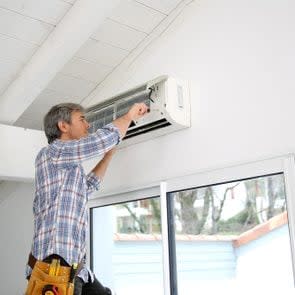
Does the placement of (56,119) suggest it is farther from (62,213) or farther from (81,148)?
(62,213)

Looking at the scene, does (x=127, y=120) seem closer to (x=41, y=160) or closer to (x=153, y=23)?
(x=41, y=160)

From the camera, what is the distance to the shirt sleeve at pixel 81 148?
1560 mm

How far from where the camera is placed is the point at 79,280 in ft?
5.14

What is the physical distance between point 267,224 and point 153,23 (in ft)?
4.14

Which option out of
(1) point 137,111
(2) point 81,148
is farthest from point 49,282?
(1) point 137,111

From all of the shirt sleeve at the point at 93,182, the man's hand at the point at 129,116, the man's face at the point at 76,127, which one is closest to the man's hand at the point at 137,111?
the man's hand at the point at 129,116

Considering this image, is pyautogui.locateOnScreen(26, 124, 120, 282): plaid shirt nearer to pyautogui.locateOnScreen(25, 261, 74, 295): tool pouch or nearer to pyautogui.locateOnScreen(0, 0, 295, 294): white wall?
pyautogui.locateOnScreen(25, 261, 74, 295): tool pouch

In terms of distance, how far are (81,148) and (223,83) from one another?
2.52 ft

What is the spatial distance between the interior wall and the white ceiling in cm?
15

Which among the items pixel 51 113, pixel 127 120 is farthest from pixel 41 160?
pixel 127 120

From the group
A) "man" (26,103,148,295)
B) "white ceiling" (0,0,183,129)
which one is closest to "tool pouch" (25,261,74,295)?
"man" (26,103,148,295)

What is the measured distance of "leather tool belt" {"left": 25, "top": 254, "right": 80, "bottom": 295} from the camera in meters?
1.40

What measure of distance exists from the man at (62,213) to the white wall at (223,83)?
43cm

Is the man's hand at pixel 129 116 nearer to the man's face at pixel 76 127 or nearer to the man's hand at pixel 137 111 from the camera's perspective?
the man's hand at pixel 137 111
